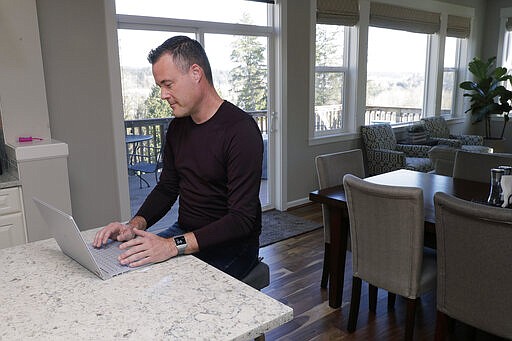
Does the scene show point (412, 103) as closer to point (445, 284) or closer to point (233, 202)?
point (445, 284)

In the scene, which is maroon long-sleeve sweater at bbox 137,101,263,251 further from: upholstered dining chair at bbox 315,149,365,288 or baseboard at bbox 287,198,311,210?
baseboard at bbox 287,198,311,210

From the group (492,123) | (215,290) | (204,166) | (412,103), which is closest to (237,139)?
(204,166)

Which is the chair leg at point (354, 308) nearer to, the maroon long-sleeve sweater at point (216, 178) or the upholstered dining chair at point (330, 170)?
the upholstered dining chair at point (330, 170)

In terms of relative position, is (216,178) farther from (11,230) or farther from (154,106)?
(154,106)

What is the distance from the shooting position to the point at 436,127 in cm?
636

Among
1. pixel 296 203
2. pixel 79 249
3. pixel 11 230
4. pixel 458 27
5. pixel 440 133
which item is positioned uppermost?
pixel 458 27

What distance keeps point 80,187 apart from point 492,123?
715cm

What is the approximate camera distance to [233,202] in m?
1.42

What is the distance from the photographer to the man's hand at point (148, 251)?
3.92ft

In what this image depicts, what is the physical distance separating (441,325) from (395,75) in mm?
4806

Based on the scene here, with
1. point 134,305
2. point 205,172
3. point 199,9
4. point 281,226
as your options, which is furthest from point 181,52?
point 281,226

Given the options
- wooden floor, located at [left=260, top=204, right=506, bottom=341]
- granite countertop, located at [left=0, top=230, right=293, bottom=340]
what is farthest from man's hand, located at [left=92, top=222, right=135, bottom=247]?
wooden floor, located at [left=260, top=204, right=506, bottom=341]

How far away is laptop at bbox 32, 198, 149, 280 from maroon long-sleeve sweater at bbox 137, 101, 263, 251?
262 mm

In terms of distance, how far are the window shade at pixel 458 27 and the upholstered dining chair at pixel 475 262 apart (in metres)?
5.79
